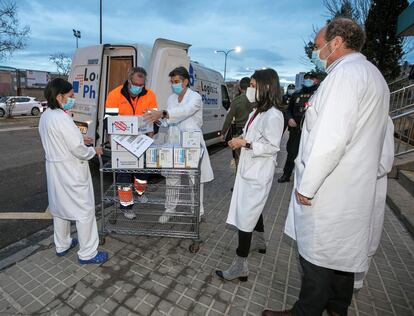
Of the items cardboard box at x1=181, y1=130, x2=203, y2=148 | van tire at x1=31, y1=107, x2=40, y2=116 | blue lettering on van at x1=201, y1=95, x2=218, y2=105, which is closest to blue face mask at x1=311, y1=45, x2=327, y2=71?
cardboard box at x1=181, y1=130, x2=203, y2=148

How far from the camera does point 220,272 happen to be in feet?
9.27

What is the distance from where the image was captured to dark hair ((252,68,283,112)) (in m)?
2.59

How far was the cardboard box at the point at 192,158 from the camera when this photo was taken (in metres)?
3.20

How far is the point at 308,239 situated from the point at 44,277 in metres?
2.49

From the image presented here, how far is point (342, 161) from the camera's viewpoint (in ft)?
5.68

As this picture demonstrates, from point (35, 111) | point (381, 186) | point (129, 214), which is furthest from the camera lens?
point (35, 111)

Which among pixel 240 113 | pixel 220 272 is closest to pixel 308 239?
pixel 220 272

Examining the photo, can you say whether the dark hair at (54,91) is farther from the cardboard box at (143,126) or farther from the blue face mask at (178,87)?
the blue face mask at (178,87)

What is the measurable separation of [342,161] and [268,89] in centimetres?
111

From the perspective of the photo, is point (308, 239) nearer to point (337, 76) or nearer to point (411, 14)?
point (337, 76)

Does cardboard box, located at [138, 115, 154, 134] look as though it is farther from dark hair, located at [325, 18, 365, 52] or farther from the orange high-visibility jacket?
dark hair, located at [325, 18, 365, 52]

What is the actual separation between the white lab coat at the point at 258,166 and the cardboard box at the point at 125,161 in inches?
48.7

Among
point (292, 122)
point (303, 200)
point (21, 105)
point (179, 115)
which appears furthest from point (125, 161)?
point (21, 105)

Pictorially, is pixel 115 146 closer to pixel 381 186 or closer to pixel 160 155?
pixel 160 155
